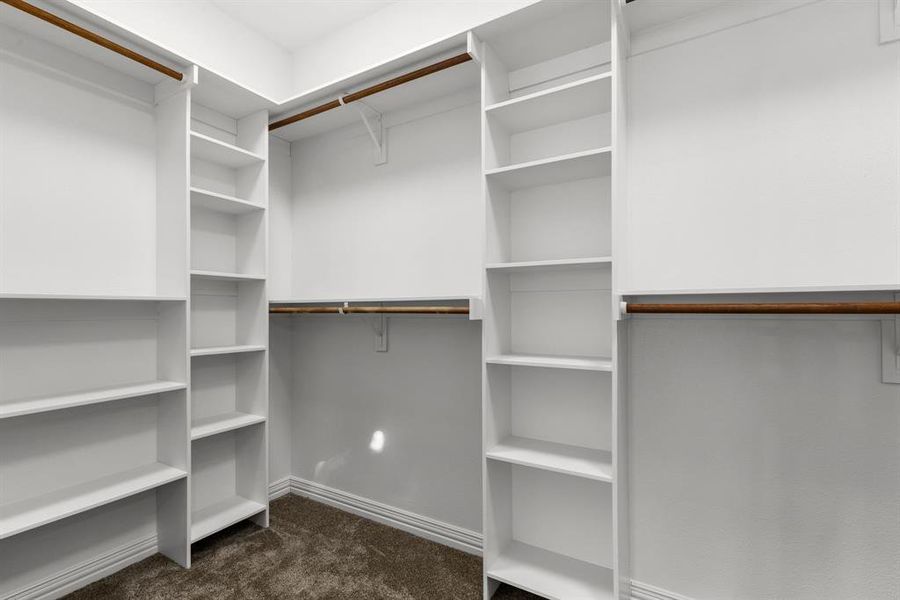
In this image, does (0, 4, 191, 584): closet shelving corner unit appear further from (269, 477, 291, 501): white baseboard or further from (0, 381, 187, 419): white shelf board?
(269, 477, 291, 501): white baseboard

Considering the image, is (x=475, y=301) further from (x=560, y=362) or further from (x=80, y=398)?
(x=80, y=398)

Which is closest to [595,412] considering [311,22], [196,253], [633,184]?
[633,184]

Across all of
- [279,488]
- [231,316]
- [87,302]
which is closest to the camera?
[87,302]

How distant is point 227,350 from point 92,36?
142 centimetres

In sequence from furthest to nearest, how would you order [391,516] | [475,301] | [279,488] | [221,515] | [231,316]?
[279,488] < [231,316] < [391,516] < [221,515] < [475,301]

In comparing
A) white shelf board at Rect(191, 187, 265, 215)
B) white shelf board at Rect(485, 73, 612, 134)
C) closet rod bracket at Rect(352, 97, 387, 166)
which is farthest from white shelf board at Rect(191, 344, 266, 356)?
white shelf board at Rect(485, 73, 612, 134)

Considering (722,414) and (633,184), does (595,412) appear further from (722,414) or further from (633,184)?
(633,184)

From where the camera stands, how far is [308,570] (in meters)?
2.08

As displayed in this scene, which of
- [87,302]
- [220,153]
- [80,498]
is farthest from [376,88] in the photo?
[80,498]

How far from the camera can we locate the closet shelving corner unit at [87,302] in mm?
1774

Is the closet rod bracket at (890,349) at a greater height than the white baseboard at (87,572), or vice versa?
the closet rod bracket at (890,349)

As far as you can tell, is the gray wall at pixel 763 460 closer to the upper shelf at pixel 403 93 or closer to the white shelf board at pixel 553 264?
the white shelf board at pixel 553 264

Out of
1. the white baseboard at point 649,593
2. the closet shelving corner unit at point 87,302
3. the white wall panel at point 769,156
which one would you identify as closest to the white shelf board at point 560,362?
the white wall panel at point 769,156

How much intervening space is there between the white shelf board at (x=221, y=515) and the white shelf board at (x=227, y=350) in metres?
0.86
